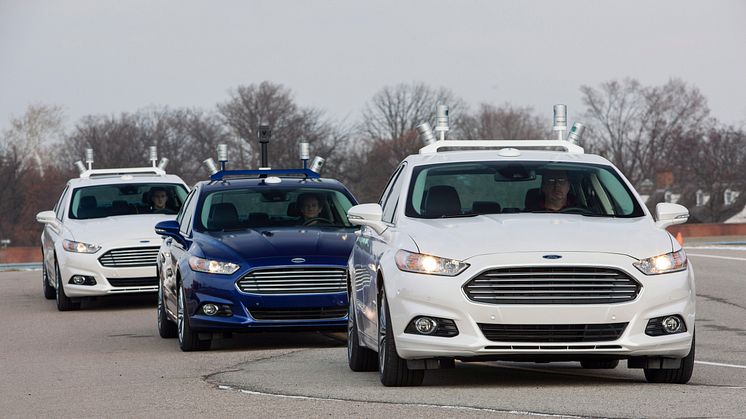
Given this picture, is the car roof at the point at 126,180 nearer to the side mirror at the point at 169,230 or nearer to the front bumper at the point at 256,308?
the side mirror at the point at 169,230

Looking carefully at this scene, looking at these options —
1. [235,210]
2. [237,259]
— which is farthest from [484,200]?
[235,210]

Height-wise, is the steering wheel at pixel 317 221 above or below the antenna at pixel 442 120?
below

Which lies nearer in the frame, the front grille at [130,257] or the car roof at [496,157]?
the car roof at [496,157]

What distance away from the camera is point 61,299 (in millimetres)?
20922

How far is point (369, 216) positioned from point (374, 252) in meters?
0.26

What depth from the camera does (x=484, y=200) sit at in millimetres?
10906

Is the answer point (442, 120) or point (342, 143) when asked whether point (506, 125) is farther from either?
point (442, 120)

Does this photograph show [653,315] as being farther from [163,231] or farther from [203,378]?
[163,231]

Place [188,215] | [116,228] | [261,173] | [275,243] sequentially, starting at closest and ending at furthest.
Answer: [275,243]
[188,215]
[261,173]
[116,228]

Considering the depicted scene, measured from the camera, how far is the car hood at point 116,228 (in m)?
20.2

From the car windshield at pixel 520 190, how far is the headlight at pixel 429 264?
3.01ft

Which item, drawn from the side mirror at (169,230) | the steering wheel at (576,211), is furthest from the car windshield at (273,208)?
the steering wheel at (576,211)

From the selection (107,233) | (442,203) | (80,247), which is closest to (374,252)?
(442,203)

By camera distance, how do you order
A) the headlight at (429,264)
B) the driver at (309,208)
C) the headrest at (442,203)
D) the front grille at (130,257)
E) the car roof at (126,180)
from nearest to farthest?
the headlight at (429,264), the headrest at (442,203), the driver at (309,208), the front grille at (130,257), the car roof at (126,180)
